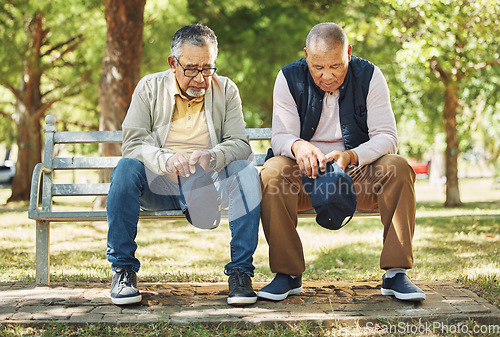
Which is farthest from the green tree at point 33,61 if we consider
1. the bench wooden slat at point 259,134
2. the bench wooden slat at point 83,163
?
the bench wooden slat at point 259,134

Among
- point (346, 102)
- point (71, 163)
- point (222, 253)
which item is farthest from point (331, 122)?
point (222, 253)

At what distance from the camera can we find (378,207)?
338 cm

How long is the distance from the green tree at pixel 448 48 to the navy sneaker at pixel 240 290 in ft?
20.7

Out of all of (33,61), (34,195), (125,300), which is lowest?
(125,300)

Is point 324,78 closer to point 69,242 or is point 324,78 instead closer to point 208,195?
point 208,195

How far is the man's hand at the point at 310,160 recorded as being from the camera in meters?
3.19

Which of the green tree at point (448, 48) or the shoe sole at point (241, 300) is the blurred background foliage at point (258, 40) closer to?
the green tree at point (448, 48)

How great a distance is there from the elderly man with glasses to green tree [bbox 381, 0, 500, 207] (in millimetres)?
5748

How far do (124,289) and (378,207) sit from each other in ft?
5.15

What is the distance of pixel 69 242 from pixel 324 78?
475 cm

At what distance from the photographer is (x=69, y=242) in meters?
7.03

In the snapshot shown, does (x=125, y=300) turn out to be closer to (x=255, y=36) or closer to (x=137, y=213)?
(x=137, y=213)

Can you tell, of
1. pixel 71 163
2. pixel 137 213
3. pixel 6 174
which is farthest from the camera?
pixel 6 174

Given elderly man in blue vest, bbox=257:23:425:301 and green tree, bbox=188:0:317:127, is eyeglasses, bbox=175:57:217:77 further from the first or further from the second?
green tree, bbox=188:0:317:127
